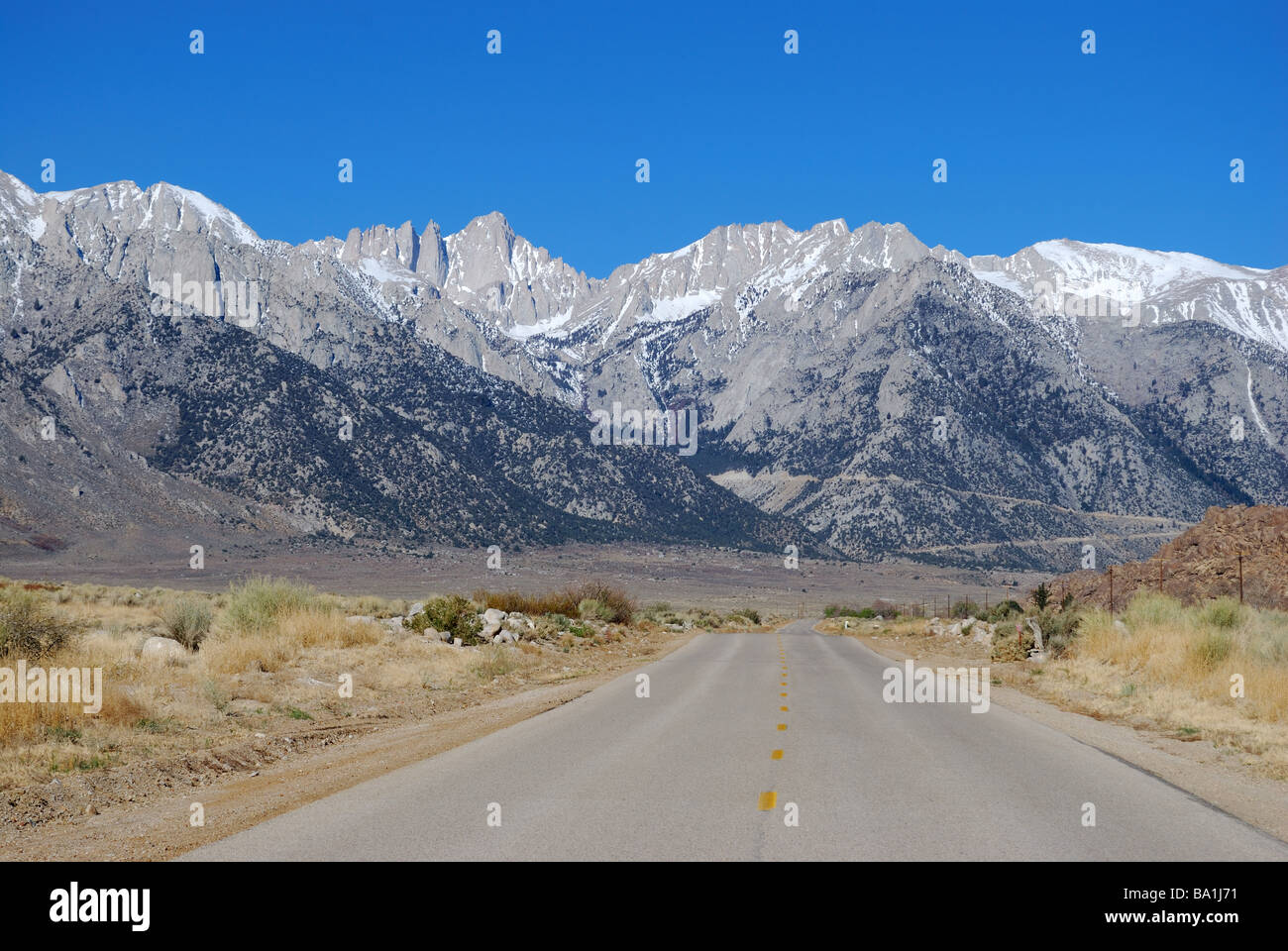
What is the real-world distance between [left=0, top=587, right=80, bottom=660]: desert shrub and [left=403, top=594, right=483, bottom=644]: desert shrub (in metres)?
12.9

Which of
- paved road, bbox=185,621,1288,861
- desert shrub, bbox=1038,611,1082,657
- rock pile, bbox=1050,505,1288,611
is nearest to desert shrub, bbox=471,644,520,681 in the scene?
paved road, bbox=185,621,1288,861

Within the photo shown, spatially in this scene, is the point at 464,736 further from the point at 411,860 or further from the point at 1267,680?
A: the point at 1267,680

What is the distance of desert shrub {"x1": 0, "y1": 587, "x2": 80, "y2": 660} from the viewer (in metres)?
15.8

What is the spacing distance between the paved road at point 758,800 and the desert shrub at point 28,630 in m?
7.17

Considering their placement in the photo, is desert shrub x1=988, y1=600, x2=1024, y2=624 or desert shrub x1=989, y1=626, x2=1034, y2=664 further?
desert shrub x1=988, y1=600, x2=1024, y2=624

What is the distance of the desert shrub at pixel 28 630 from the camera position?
15.8 meters

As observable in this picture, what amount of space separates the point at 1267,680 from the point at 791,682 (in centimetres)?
872

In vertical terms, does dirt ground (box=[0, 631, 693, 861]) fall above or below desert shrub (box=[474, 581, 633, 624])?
above

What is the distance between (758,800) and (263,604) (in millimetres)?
19202

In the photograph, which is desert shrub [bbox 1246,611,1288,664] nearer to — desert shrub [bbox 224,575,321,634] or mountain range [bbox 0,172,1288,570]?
desert shrub [bbox 224,575,321,634]

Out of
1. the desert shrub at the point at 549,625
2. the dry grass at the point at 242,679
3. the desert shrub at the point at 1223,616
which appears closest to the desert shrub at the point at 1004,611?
the desert shrub at the point at 549,625

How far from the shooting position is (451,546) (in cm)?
11838
